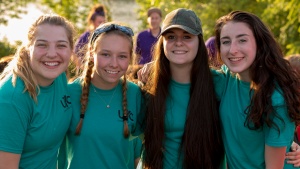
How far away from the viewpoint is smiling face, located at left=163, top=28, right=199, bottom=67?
385 centimetres

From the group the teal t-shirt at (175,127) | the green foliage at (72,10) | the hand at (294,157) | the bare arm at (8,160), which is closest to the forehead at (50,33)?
the bare arm at (8,160)

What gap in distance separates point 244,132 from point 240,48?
60 centimetres

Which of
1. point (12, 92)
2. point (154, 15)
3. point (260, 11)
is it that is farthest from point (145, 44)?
point (12, 92)

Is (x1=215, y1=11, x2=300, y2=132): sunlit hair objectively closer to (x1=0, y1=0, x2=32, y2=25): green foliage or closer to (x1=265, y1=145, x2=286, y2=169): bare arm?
(x1=265, y1=145, x2=286, y2=169): bare arm

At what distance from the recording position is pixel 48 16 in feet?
11.9

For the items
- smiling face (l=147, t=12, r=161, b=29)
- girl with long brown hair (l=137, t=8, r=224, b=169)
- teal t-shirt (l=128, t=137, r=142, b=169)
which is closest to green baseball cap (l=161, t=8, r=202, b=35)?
girl with long brown hair (l=137, t=8, r=224, b=169)

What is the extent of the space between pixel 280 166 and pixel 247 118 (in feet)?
1.35

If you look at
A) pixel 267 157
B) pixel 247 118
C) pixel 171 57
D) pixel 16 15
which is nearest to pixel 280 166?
pixel 267 157

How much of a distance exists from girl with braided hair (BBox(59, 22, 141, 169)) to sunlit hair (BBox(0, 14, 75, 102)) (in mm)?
279

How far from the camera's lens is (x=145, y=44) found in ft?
28.0

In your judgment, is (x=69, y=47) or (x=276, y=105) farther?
A: (x=69, y=47)

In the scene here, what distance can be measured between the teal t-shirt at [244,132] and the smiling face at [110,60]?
32.5 inches

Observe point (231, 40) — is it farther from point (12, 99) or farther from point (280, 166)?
point (12, 99)

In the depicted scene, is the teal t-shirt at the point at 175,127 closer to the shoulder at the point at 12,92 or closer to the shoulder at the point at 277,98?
the shoulder at the point at 277,98
